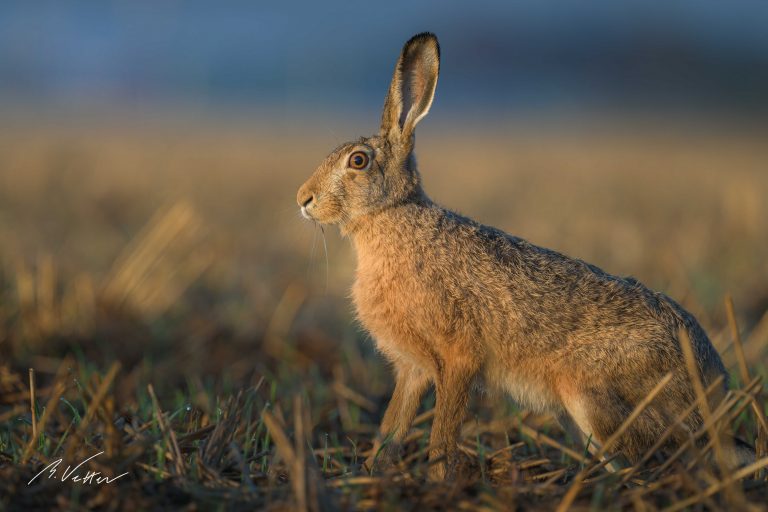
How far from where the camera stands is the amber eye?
4.53 meters

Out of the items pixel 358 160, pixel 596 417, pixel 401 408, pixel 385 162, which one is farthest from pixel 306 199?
pixel 596 417

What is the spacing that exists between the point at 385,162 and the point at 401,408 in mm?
1282

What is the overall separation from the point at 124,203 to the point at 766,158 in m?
13.8

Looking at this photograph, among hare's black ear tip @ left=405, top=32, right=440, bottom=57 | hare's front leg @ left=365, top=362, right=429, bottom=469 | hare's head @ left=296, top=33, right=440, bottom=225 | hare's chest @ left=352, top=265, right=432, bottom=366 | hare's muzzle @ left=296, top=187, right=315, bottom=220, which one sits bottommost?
hare's front leg @ left=365, top=362, right=429, bottom=469

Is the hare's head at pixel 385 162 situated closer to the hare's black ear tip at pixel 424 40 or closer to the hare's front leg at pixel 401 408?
the hare's black ear tip at pixel 424 40

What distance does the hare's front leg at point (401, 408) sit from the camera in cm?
408

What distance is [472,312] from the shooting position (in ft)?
13.4

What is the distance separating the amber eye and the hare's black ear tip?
604 mm

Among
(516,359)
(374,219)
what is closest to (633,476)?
(516,359)

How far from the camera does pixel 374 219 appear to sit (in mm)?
4480

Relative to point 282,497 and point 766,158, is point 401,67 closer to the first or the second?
point 282,497
